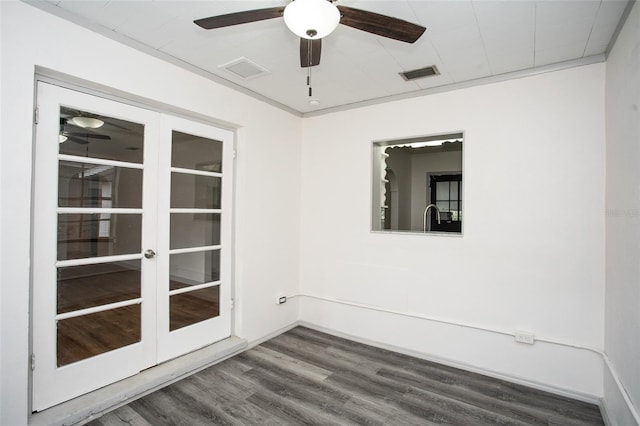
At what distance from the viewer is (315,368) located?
2.94 metres

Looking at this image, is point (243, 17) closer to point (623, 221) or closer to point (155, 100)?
point (155, 100)

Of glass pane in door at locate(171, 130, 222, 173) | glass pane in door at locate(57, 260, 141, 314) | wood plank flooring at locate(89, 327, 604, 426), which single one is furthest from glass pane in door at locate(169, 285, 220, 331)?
glass pane in door at locate(171, 130, 222, 173)

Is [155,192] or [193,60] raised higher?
[193,60]

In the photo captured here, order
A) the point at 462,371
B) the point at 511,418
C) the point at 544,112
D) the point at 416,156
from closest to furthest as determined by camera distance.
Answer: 1. the point at 511,418
2. the point at 544,112
3. the point at 462,371
4. the point at 416,156

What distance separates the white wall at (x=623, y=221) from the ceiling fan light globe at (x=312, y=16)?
5.57 ft

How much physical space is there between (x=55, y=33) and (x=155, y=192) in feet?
4.03

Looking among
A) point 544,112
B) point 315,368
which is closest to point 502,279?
point 544,112

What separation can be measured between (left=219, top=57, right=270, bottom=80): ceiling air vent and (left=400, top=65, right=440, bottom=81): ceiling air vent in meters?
1.28

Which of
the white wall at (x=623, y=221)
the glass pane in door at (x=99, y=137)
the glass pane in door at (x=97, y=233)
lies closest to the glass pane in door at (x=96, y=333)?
the glass pane in door at (x=97, y=233)

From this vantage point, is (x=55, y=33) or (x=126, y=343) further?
(x=126, y=343)

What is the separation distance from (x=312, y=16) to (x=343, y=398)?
2.61 meters

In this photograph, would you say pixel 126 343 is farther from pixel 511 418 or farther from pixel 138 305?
pixel 511 418

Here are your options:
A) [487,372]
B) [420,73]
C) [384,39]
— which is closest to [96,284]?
[384,39]

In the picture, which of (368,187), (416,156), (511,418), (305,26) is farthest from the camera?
(416,156)
